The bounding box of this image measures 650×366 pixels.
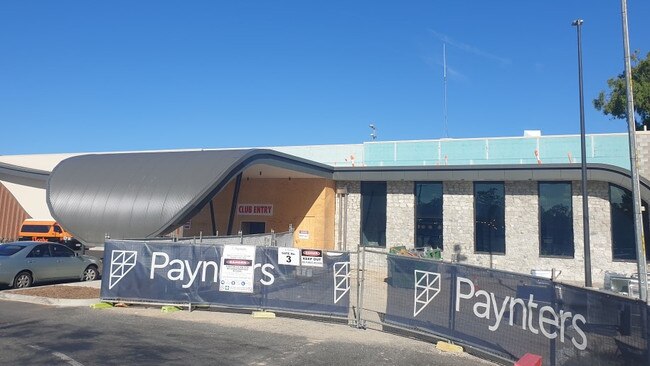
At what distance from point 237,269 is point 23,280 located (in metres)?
8.27

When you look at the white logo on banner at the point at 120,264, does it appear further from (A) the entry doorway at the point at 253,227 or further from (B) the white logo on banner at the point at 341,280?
(A) the entry doorway at the point at 253,227

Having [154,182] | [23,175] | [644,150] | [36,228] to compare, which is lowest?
[36,228]

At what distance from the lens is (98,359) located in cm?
808

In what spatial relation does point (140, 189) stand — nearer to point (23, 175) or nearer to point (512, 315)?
point (512, 315)

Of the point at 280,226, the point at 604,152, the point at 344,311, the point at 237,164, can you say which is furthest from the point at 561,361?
the point at 604,152

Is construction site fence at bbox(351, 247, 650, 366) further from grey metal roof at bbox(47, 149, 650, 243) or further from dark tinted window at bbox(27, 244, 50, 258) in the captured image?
dark tinted window at bbox(27, 244, 50, 258)

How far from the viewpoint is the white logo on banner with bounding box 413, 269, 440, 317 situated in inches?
405

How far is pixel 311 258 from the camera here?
12.4 m

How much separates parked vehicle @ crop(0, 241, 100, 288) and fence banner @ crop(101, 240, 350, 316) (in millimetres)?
4555

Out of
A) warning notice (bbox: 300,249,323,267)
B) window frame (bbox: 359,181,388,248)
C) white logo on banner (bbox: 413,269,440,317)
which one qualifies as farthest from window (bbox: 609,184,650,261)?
warning notice (bbox: 300,249,323,267)

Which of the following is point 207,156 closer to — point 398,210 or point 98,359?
point 398,210

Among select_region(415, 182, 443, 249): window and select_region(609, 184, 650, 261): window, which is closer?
select_region(609, 184, 650, 261): window

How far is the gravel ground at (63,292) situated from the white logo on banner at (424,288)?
920 cm

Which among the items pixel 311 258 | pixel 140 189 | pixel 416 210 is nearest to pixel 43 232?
pixel 140 189
